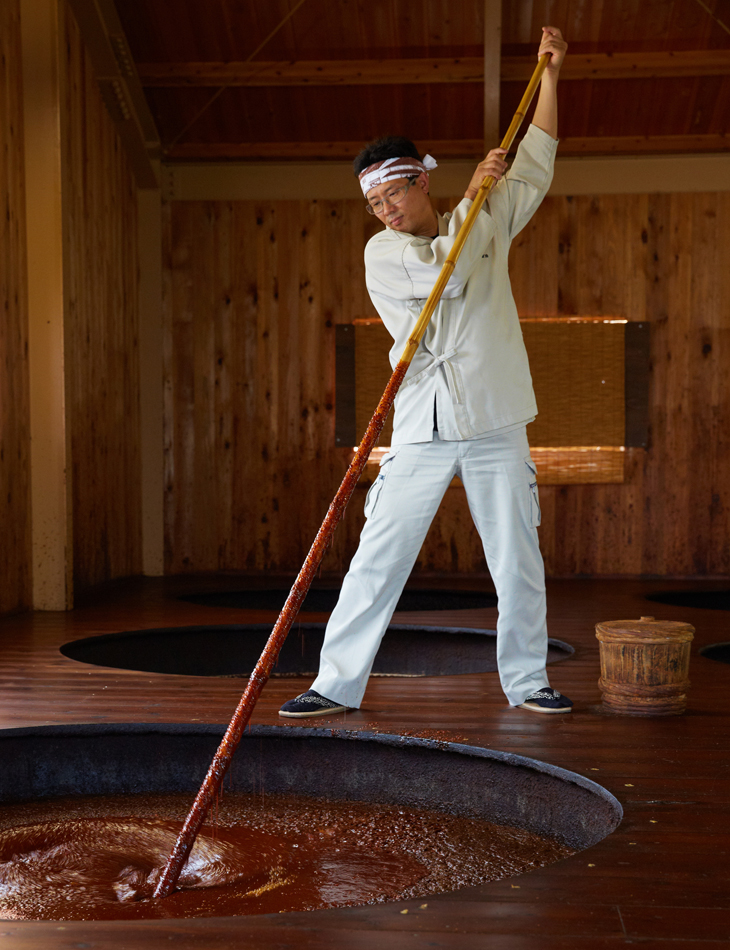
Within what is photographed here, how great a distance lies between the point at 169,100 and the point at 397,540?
457cm

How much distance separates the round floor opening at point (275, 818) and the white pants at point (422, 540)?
0.23 meters

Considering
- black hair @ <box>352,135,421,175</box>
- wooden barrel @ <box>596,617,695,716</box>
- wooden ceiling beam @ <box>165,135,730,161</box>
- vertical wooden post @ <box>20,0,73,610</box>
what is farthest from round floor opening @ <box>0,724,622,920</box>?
wooden ceiling beam @ <box>165,135,730,161</box>

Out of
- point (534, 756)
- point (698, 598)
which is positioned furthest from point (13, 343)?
point (698, 598)

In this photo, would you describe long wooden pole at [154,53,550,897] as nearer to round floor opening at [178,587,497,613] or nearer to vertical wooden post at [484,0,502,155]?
vertical wooden post at [484,0,502,155]

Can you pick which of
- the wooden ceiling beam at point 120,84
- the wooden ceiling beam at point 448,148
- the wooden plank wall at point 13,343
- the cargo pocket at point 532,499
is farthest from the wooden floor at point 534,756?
the wooden ceiling beam at point 448,148

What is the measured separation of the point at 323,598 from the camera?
576cm

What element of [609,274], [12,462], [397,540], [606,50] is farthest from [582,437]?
[397,540]

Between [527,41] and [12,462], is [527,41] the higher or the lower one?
the higher one

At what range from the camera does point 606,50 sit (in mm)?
5672

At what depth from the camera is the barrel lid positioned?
8.21ft

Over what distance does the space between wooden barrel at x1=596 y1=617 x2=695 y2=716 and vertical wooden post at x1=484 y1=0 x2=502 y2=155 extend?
3.83 m

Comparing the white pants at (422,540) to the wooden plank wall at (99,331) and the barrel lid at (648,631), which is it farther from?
the wooden plank wall at (99,331)

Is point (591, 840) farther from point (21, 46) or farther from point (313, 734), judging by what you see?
point (21, 46)

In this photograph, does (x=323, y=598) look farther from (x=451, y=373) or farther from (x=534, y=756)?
(x=534, y=756)
